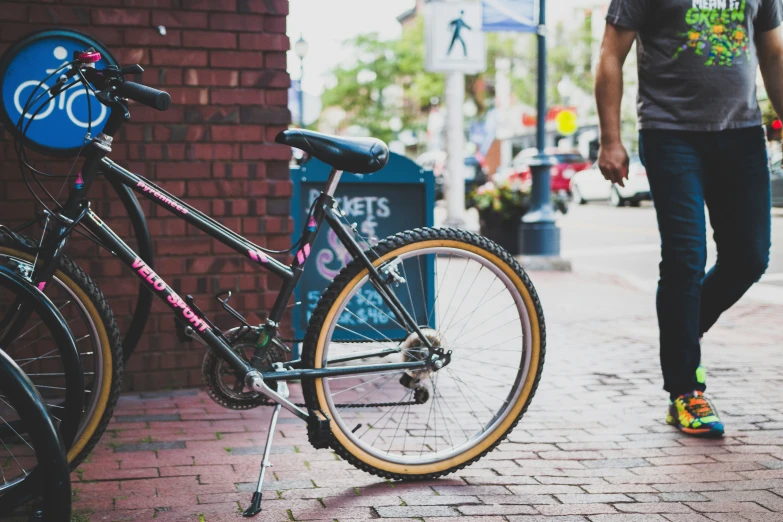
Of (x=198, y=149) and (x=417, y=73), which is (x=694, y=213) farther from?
(x=417, y=73)

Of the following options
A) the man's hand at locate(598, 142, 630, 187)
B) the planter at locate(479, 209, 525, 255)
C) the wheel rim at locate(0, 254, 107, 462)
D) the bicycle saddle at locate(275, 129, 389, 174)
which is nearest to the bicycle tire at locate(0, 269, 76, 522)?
the wheel rim at locate(0, 254, 107, 462)

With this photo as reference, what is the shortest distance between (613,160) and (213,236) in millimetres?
1661

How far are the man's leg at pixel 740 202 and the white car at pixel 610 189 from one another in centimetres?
2201

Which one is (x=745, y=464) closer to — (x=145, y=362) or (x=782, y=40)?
(x=782, y=40)

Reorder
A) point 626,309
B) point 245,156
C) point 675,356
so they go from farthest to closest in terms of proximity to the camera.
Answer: point 626,309 → point 245,156 → point 675,356

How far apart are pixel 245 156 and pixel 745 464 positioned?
256cm

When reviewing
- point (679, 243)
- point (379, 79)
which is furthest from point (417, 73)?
point (679, 243)

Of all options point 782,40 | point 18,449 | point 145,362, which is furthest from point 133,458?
point 782,40

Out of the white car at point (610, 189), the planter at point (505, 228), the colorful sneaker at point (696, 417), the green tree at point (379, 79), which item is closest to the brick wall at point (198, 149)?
the colorful sneaker at point (696, 417)

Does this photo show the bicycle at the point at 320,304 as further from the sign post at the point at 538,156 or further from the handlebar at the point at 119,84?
the sign post at the point at 538,156

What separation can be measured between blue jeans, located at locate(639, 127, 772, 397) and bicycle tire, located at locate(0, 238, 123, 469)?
2.17m

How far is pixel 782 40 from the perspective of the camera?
426 centimetres

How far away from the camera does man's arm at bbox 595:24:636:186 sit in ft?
13.4

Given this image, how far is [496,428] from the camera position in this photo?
3613mm
